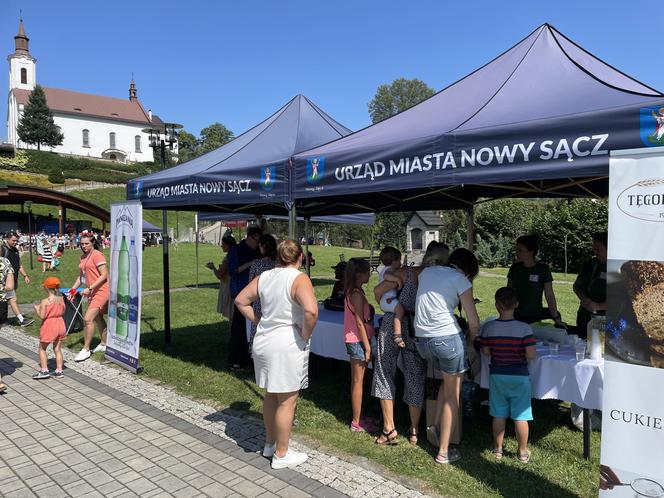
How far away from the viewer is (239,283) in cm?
635

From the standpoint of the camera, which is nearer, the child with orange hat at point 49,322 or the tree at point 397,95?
the child with orange hat at point 49,322

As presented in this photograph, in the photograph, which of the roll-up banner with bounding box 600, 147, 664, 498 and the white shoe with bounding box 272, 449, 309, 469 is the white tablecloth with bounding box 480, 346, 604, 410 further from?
the white shoe with bounding box 272, 449, 309, 469

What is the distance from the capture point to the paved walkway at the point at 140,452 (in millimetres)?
3475

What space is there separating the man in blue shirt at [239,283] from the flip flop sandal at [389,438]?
2729mm

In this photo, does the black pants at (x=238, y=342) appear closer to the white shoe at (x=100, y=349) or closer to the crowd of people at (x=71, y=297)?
the crowd of people at (x=71, y=297)

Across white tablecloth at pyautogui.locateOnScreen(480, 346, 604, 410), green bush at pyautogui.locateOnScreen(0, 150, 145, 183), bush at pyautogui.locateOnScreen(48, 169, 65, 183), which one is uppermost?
green bush at pyautogui.locateOnScreen(0, 150, 145, 183)

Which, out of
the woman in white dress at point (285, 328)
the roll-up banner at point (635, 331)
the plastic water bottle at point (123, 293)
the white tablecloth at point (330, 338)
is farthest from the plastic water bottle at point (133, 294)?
the roll-up banner at point (635, 331)

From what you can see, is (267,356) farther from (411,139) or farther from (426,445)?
(411,139)

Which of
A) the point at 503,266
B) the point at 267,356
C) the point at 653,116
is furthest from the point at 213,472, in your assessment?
the point at 503,266

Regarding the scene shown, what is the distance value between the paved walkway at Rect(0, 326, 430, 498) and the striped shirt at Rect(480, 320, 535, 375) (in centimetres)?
111

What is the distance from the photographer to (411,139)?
4.00m

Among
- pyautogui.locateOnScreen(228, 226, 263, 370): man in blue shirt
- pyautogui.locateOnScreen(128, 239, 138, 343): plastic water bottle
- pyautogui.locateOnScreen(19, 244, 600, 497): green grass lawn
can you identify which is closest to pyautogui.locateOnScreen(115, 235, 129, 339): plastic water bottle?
pyautogui.locateOnScreen(128, 239, 138, 343): plastic water bottle

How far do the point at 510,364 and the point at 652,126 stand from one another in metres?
1.84

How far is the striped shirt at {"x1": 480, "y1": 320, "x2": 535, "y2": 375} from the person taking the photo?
363 centimetres
